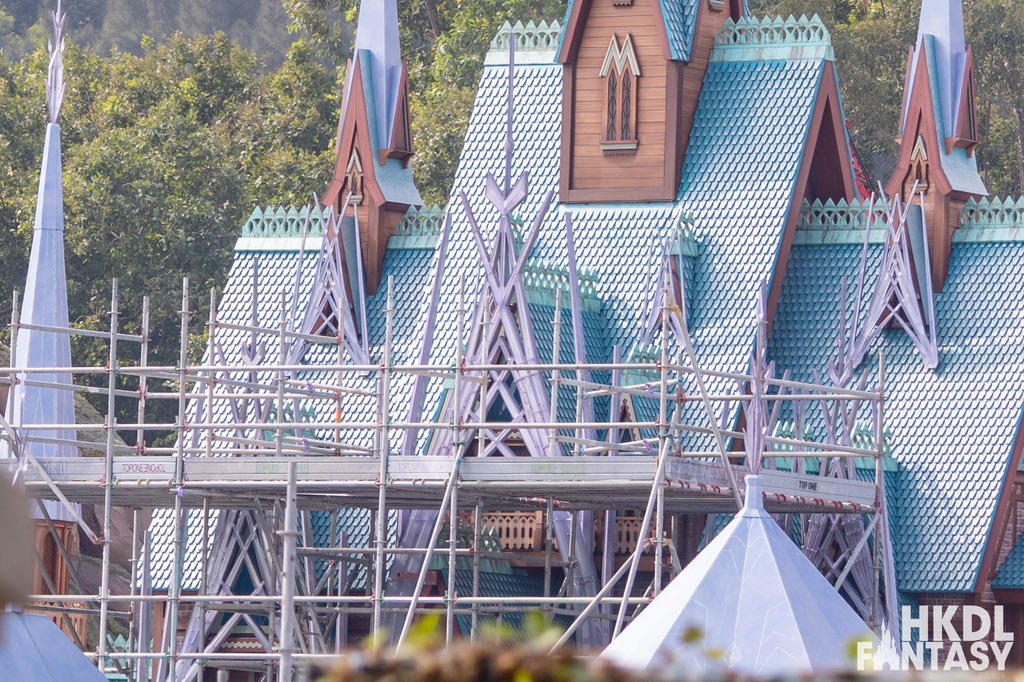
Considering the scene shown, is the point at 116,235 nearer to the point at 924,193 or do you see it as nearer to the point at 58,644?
the point at 924,193

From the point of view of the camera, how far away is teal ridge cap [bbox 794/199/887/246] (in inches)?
1237

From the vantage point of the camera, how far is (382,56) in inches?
1364

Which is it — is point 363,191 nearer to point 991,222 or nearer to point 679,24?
point 679,24

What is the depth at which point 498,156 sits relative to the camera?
3309 centimetres

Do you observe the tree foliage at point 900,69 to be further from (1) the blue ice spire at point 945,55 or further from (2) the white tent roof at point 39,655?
(2) the white tent roof at point 39,655

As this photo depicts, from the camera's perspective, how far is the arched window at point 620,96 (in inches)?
1265

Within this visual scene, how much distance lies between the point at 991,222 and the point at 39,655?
15061 millimetres

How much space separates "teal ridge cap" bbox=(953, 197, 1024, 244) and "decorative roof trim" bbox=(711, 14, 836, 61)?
274 cm

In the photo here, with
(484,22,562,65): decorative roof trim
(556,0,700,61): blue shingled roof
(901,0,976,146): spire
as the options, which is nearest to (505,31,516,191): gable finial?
(484,22,562,65): decorative roof trim

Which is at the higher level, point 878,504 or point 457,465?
point 457,465

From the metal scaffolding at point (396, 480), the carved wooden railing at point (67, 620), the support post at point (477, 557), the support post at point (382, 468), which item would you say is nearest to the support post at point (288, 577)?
the metal scaffolding at point (396, 480)

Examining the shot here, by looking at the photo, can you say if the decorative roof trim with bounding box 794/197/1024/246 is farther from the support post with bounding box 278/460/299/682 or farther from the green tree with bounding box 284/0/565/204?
the green tree with bounding box 284/0/565/204

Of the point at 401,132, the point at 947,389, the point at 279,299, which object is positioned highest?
the point at 401,132

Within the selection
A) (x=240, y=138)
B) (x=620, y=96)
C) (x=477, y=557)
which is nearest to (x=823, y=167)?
(x=620, y=96)
